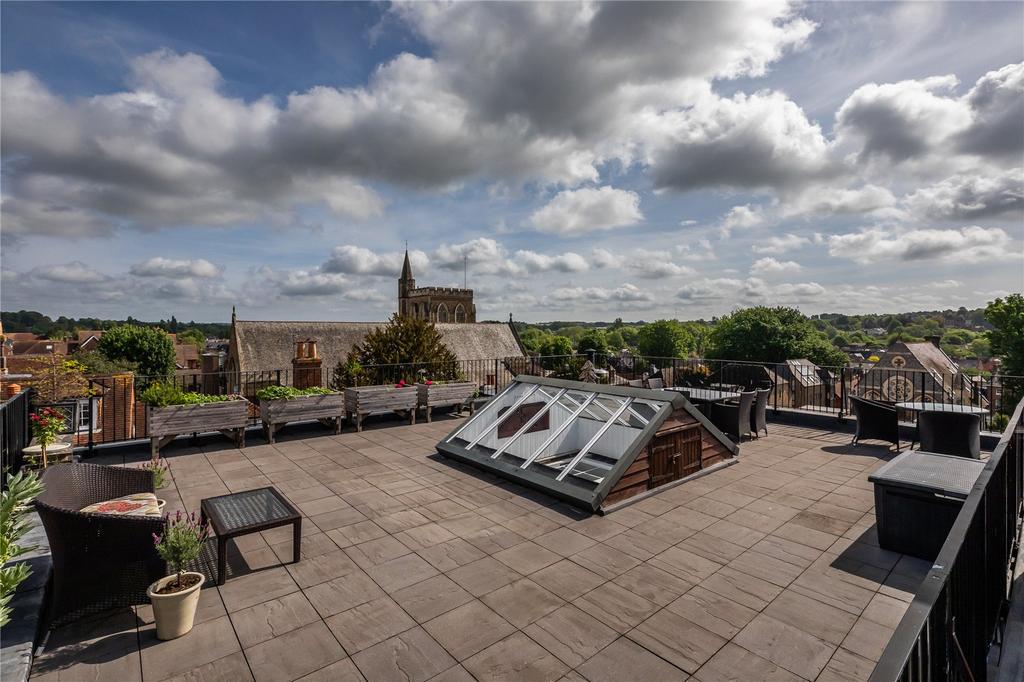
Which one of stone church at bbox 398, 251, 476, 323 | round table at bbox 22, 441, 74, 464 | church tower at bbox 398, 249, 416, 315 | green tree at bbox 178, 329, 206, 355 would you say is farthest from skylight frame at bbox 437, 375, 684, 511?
green tree at bbox 178, 329, 206, 355

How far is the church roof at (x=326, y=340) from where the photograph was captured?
31219 mm

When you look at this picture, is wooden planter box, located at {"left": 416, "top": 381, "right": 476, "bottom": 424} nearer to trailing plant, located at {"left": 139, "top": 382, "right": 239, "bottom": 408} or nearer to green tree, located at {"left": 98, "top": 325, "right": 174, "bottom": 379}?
trailing plant, located at {"left": 139, "top": 382, "right": 239, "bottom": 408}

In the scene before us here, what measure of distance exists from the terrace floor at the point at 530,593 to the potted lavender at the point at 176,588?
0.10 metres

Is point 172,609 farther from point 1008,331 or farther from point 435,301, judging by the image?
point 435,301

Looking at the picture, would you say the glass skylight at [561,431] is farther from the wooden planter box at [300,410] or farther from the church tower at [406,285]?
the church tower at [406,285]

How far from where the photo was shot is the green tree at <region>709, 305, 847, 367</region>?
43.1 m

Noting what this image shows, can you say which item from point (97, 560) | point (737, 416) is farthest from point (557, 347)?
point (97, 560)

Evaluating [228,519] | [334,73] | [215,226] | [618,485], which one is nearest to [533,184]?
[334,73]

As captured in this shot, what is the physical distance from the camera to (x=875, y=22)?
22.3ft

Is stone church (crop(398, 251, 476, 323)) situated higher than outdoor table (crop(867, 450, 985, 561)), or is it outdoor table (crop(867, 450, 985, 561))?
stone church (crop(398, 251, 476, 323))

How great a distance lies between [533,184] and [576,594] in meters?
15.0

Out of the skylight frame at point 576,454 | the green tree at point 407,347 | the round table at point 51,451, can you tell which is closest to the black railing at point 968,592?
the skylight frame at point 576,454

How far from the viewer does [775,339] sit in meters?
43.1

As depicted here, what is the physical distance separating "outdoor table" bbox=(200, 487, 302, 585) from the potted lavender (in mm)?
440
